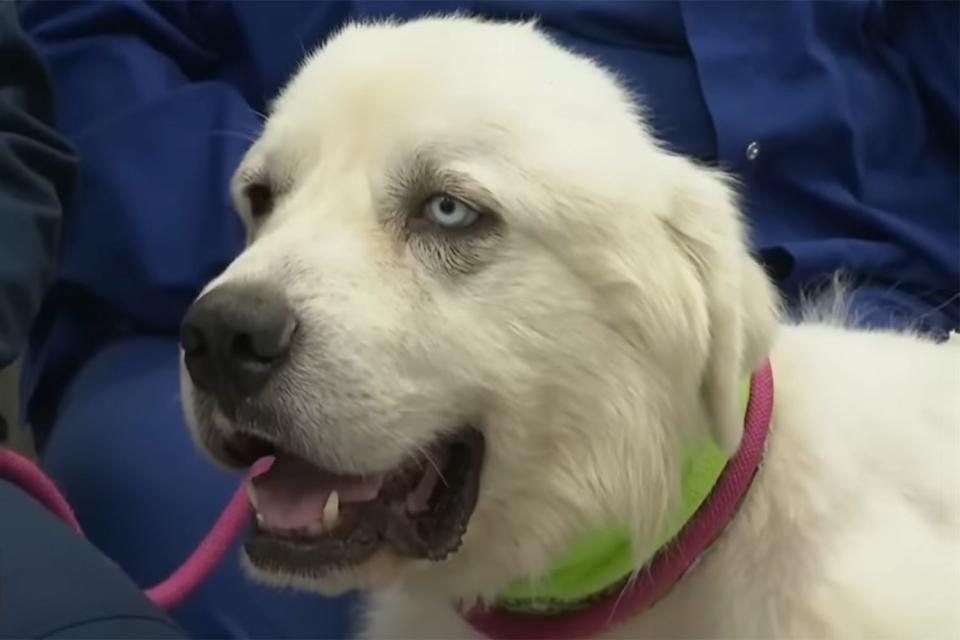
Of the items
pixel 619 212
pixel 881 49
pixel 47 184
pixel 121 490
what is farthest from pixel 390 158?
pixel 881 49

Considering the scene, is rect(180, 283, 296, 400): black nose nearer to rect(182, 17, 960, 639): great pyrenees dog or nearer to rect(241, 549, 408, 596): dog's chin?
rect(182, 17, 960, 639): great pyrenees dog

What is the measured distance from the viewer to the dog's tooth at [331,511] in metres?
0.94

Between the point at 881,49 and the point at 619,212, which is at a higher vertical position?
the point at 619,212

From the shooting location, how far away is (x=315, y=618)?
1362mm

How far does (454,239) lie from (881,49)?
35.0 inches

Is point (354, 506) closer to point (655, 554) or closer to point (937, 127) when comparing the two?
point (655, 554)

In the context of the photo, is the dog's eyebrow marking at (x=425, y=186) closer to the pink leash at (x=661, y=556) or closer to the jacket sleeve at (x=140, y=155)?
the pink leash at (x=661, y=556)

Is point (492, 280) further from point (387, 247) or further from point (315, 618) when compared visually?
point (315, 618)

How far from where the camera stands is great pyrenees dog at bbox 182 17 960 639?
2.92ft

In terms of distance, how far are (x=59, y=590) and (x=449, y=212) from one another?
0.38 m

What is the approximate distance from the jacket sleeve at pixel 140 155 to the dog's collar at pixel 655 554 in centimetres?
64

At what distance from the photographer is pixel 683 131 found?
5.05 feet

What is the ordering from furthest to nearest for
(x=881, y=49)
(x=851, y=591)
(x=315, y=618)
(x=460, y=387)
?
(x=881, y=49)
(x=315, y=618)
(x=851, y=591)
(x=460, y=387)

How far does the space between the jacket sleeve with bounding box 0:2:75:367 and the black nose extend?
1.07 feet
